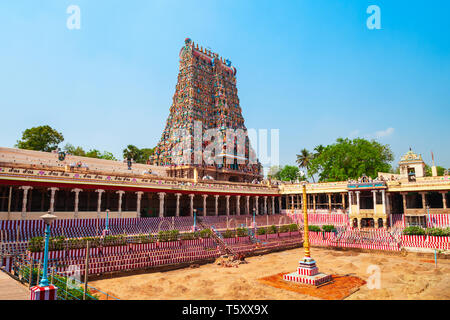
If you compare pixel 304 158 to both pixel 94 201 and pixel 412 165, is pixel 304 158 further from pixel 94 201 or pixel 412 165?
pixel 94 201

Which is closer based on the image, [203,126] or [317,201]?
[317,201]

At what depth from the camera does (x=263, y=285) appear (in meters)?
Answer: 19.7

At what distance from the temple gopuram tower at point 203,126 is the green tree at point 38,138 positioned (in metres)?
22.6

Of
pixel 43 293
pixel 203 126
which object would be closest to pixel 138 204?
pixel 43 293

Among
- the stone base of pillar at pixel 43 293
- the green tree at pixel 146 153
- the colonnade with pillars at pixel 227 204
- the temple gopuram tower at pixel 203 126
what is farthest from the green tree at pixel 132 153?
the stone base of pillar at pixel 43 293

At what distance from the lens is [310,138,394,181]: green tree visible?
183ft

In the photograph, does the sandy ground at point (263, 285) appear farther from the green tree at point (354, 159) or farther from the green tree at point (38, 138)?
the green tree at point (38, 138)

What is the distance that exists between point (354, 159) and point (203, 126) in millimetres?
32470

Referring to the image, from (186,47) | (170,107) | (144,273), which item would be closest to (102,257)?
(144,273)

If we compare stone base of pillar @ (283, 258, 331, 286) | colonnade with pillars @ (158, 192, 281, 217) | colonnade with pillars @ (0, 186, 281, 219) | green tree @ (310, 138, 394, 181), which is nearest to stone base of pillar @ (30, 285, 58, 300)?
stone base of pillar @ (283, 258, 331, 286)

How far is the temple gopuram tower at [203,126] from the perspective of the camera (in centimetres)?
5791

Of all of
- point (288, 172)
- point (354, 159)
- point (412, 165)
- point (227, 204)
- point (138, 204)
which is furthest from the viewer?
point (288, 172)

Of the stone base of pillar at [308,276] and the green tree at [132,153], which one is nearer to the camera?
the stone base of pillar at [308,276]
